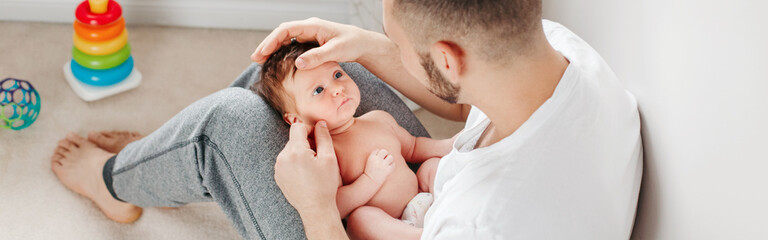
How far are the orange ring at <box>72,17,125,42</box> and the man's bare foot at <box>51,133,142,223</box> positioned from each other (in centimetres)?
28

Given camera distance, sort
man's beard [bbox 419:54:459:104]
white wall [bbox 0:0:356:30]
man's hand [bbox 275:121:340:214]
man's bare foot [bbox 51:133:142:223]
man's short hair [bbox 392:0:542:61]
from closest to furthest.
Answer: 1. man's short hair [bbox 392:0:542:61]
2. man's beard [bbox 419:54:459:104]
3. man's hand [bbox 275:121:340:214]
4. man's bare foot [bbox 51:133:142:223]
5. white wall [bbox 0:0:356:30]

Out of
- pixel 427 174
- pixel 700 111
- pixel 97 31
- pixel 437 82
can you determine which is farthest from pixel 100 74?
pixel 700 111

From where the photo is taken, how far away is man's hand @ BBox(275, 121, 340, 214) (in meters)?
1.21

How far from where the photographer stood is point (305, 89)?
1348 mm

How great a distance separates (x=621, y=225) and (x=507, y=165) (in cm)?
22

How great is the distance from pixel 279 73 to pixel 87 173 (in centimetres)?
71

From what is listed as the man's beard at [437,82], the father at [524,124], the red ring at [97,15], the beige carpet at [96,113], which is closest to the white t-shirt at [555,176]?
the father at [524,124]

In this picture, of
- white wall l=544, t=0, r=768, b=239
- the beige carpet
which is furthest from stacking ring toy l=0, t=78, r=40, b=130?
white wall l=544, t=0, r=768, b=239

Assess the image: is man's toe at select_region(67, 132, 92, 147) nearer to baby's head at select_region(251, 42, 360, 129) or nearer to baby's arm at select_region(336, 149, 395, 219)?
baby's head at select_region(251, 42, 360, 129)

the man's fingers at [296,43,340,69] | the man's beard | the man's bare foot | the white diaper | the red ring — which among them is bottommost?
the man's bare foot

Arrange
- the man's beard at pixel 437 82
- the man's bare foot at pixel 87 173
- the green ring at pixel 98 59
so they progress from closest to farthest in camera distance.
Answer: the man's beard at pixel 437 82 → the man's bare foot at pixel 87 173 → the green ring at pixel 98 59

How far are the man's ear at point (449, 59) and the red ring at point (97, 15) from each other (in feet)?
4.09

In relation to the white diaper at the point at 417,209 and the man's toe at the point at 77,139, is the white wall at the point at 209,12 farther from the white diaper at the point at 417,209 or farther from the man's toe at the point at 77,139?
the white diaper at the point at 417,209

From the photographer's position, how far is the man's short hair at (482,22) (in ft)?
2.95
